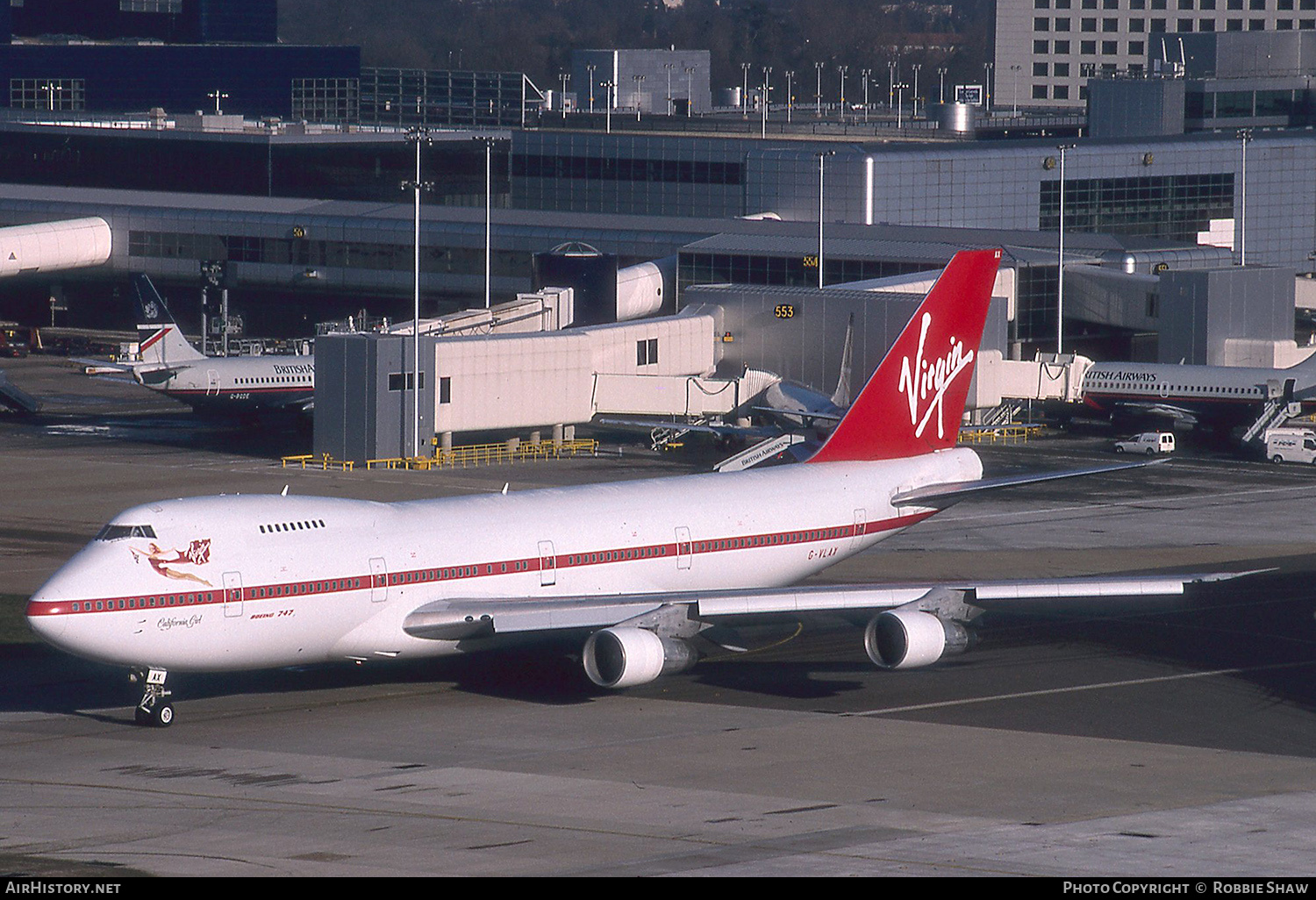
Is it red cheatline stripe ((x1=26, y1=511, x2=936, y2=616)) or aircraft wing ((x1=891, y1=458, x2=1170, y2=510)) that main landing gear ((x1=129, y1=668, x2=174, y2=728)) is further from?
aircraft wing ((x1=891, y1=458, x2=1170, y2=510))

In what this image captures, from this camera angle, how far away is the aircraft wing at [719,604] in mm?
41469

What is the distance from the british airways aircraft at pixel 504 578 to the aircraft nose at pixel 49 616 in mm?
34

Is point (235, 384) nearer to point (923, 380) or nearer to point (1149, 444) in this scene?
point (1149, 444)

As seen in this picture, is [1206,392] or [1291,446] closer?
[1291,446]

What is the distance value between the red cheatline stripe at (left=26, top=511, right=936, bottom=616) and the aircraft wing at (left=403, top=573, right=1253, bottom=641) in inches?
29.6

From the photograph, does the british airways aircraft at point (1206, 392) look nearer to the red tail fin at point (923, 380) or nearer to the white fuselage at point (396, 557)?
the red tail fin at point (923, 380)

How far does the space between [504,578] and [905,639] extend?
903 cm

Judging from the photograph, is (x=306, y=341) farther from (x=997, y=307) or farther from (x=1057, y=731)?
(x=1057, y=731)

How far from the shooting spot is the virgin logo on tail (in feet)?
Result: 172

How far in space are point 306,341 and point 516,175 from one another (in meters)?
44.5

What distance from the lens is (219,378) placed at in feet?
313

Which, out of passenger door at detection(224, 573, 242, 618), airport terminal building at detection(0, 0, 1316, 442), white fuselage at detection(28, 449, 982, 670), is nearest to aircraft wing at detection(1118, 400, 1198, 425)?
airport terminal building at detection(0, 0, 1316, 442)

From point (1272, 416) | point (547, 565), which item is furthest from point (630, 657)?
point (1272, 416)
